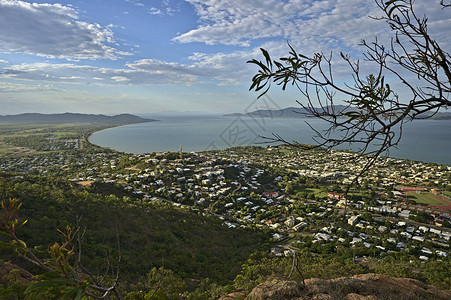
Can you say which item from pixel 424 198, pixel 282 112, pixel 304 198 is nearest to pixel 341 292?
pixel 282 112

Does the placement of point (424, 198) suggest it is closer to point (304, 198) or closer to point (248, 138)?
point (304, 198)

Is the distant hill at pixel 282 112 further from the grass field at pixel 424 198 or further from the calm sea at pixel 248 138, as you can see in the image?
the grass field at pixel 424 198

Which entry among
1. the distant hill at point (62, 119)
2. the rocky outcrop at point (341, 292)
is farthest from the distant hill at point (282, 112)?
the distant hill at point (62, 119)

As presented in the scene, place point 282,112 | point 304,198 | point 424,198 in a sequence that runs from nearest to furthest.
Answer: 1. point 282,112
2. point 424,198
3. point 304,198

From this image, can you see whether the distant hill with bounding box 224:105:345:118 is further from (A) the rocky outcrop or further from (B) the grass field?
(B) the grass field

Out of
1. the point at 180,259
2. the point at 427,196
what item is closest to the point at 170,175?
the point at 180,259

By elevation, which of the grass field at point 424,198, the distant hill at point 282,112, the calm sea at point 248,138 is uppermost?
the distant hill at point 282,112
